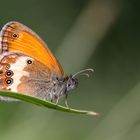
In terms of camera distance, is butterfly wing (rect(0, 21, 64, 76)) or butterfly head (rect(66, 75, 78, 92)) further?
butterfly head (rect(66, 75, 78, 92))

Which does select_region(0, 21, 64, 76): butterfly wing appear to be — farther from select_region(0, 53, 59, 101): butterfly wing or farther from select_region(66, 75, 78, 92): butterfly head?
select_region(66, 75, 78, 92): butterfly head

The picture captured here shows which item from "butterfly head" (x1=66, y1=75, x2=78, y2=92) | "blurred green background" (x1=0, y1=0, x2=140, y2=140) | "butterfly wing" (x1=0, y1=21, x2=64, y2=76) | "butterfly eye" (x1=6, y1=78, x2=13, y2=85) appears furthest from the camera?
"blurred green background" (x1=0, y1=0, x2=140, y2=140)

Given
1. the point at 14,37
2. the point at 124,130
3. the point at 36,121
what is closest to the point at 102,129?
the point at 124,130

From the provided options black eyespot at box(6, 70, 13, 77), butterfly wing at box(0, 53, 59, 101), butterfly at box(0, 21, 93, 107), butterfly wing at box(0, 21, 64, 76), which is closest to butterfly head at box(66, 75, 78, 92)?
butterfly at box(0, 21, 93, 107)

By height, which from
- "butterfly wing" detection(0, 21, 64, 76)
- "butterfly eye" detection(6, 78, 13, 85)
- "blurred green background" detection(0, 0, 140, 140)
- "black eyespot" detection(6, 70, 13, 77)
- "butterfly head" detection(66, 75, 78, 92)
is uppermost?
"butterfly wing" detection(0, 21, 64, 76)

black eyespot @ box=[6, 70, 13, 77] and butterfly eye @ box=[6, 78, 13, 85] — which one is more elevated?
black eyespot @ box=[6, 70, 13, 77]

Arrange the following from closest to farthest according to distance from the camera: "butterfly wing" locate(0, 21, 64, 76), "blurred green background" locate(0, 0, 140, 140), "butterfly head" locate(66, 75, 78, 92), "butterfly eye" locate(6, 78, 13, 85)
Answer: "butterfly eye" locate(6, 78, 13, 85), "butterfly wing" locate(0, 21, 64, 76), "butterfly head" locate(66, 75, 78, 92), "blurred green background" locate(0, 0, 140, 140)

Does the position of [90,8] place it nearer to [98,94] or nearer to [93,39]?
[93,39]

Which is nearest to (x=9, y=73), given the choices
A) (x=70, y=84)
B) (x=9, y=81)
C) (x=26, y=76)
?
(x=9, y=81)
